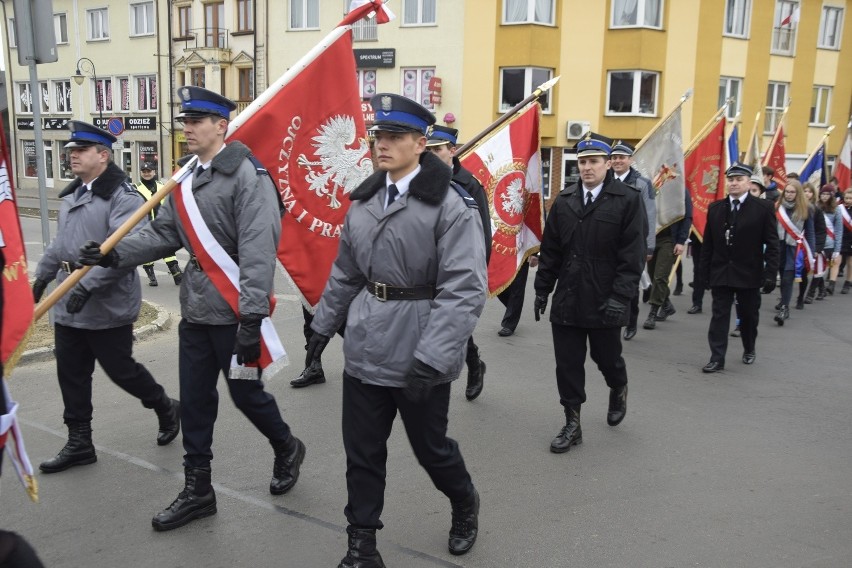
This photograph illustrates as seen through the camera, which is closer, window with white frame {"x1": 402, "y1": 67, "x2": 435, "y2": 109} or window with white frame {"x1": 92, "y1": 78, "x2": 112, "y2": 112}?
window with white frame {"x1": 402, "y1": 67, "x2": 435, "y2": 109}

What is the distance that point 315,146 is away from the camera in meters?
4.97

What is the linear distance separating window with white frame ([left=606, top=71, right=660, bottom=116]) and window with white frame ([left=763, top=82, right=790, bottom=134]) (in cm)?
581

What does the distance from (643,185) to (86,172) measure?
18.1ft

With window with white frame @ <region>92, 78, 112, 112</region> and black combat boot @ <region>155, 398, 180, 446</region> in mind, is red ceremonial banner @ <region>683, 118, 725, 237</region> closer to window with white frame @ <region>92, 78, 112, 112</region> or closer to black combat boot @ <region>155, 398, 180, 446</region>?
black combat boot @ <region>155, 398, 180, 446</region>

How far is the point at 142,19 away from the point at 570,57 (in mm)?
21125

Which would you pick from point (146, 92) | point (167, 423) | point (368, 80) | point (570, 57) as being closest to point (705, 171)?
point (167, 423)

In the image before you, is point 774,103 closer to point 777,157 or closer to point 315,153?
point 777,157

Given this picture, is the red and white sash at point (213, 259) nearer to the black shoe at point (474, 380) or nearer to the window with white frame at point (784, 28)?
the black shoe at point (474, 380)

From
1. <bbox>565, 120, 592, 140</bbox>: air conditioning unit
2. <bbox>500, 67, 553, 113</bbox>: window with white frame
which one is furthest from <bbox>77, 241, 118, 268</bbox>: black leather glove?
<bbox>565, 120, 592, 140</bbox>: air conditioning unit

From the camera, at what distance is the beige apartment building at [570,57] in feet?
90.9

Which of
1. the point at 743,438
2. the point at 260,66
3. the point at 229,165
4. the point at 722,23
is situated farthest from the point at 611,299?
the point at 260,66

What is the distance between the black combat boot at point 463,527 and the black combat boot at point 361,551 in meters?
0.42

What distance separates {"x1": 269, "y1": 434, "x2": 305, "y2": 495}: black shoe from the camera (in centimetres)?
421

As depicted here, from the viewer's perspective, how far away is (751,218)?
7.21 meters
